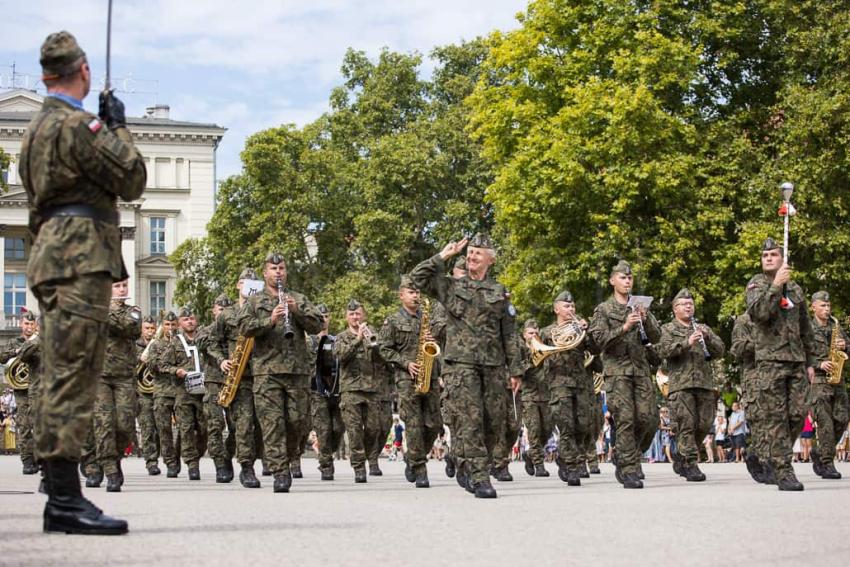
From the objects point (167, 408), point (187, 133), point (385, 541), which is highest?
point (187, 133)

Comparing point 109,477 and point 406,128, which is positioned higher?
point 406,128

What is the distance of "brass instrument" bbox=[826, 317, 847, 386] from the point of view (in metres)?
19.3

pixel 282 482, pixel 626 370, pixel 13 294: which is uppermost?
pixel 13 294

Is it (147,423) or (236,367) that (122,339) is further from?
(147,423)

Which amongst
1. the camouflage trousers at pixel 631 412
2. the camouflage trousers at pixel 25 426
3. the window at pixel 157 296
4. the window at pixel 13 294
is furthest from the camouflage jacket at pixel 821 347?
the window at pixel 13 294

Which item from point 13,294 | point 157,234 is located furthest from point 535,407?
point 157,234

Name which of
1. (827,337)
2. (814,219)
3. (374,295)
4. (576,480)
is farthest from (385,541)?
(374,295)

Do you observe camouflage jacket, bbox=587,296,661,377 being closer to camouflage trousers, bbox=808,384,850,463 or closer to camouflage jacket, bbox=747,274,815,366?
camouflage jacket, bbox=747,274,815,366

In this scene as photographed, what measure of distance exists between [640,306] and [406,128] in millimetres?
46131

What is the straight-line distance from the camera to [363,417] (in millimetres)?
20000

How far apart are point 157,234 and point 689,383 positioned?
249 ft

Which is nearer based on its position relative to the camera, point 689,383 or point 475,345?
point 475,345

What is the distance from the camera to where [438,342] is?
55.8 ft

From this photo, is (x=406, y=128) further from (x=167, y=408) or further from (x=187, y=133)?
(x=167, y=408)
